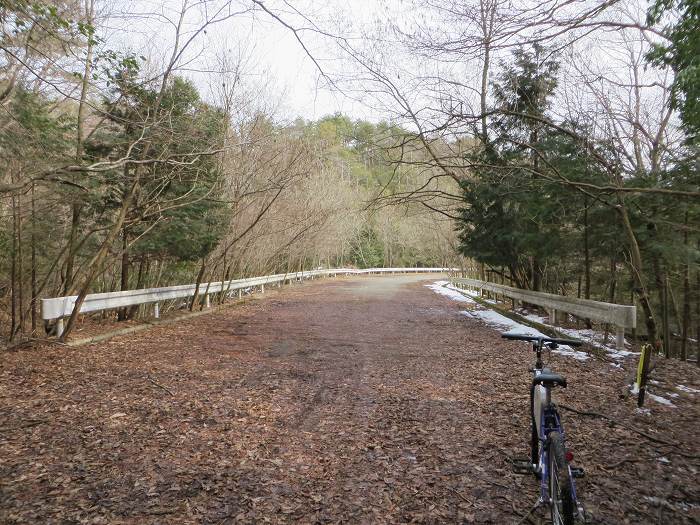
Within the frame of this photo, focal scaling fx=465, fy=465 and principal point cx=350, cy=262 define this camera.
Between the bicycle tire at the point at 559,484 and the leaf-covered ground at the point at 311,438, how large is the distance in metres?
0.43

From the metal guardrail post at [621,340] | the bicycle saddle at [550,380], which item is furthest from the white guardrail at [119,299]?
the metal guardrail post at [621,340]

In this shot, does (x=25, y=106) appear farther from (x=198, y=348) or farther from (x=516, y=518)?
(x=516, y=518)

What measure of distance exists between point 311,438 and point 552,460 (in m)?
2.26

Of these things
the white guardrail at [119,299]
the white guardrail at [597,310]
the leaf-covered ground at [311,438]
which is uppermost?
the white guardrail at [597,310]

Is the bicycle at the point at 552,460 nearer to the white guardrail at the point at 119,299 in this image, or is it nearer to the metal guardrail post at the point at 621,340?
the metal guardrail post at the point at 621,340

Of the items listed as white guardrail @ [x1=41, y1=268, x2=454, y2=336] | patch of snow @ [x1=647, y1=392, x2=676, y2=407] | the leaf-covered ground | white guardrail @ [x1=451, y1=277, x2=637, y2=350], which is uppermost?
white guardrail @ [x1=451, y1=277, x2=637, y2=350]

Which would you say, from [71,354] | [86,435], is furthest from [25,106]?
[86,435]

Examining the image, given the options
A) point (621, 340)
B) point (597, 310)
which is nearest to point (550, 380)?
point (597, 310)

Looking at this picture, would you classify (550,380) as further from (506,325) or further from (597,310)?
(506,325)

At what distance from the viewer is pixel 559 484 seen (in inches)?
102

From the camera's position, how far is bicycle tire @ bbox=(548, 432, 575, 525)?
8.21 feet

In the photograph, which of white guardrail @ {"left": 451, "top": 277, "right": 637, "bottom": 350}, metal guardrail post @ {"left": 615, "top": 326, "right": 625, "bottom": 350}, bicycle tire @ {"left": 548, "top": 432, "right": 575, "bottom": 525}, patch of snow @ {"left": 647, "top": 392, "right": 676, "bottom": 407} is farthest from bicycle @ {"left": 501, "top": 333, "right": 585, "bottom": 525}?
metal guardrail post @ {"left": 615, "top": 326, "right": 625, "bottom": 350}

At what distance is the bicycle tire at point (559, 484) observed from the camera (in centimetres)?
250

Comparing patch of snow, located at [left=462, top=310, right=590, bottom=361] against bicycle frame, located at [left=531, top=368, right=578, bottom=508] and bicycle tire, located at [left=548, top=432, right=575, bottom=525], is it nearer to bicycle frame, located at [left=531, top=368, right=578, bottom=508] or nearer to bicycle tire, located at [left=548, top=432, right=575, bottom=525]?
bicycle frame, located at [left=531, top=368, right=578, bottom=508]
